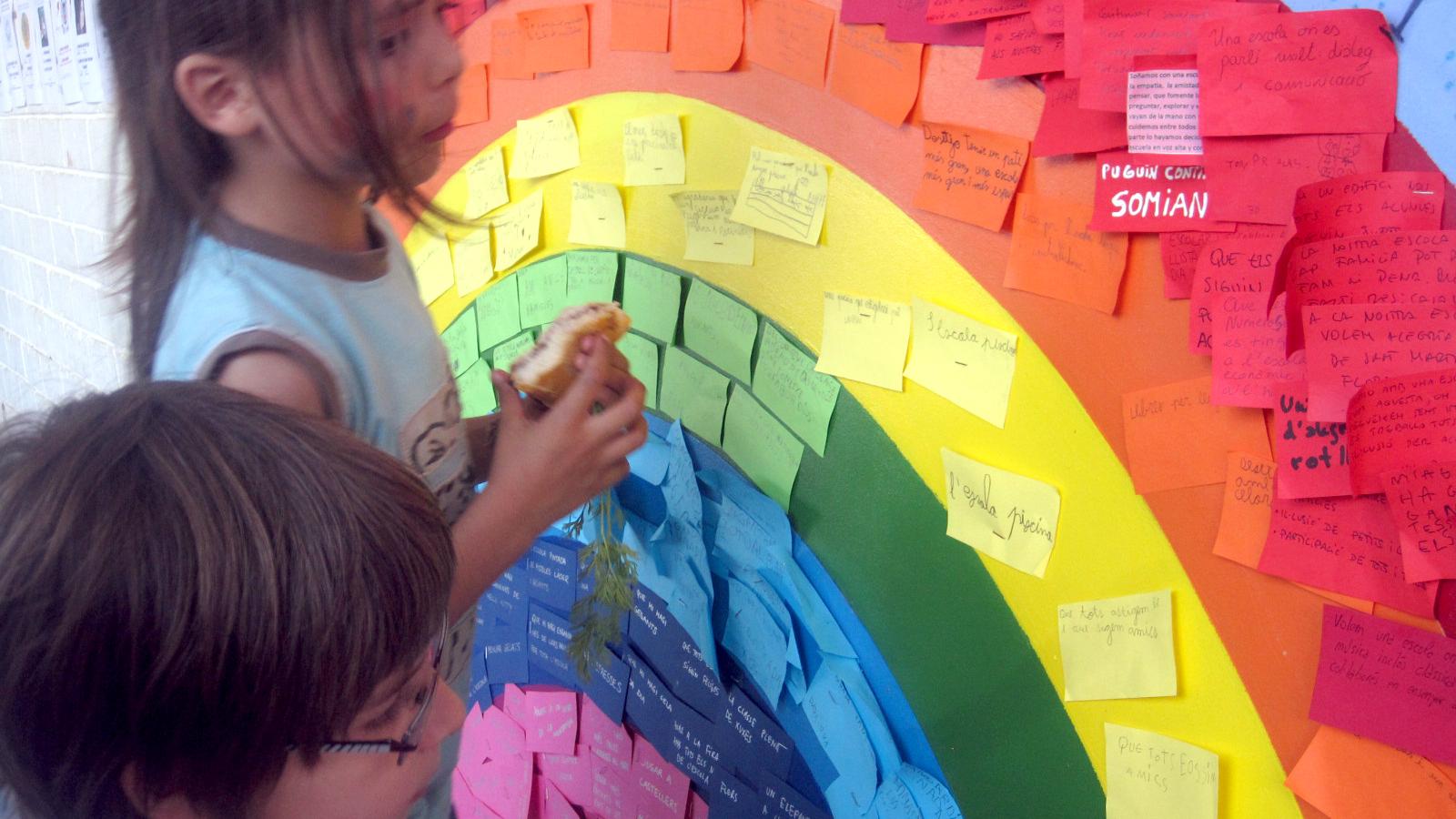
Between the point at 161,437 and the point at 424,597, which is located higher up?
the point at 161,437

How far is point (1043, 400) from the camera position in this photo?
3.02ft

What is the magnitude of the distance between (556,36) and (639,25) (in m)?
0.16

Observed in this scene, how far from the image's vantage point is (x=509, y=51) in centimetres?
145

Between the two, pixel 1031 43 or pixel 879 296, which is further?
pixel 879 296

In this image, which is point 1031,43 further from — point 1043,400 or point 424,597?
point 424,597

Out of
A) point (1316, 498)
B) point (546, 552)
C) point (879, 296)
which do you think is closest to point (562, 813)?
point (546, 552)

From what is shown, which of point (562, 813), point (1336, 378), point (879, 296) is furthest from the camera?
point (562, 813)

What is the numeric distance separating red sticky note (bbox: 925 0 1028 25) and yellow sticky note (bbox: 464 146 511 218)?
2.49ft

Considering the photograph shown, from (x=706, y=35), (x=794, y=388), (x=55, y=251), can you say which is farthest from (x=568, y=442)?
(x=55, y=251)

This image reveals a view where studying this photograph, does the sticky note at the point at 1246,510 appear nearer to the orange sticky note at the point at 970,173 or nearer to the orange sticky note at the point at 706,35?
the orange sticky note at the point at 970,173

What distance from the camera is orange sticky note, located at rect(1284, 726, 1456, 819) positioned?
2.37 feet

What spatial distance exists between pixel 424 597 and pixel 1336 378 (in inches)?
25.4

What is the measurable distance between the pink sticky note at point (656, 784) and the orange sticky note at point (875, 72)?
96cm

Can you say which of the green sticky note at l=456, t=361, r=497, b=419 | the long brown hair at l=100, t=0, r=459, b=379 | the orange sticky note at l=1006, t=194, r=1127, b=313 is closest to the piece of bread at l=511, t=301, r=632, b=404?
the long brown hair at l=100, t=0, r=459, b=379
